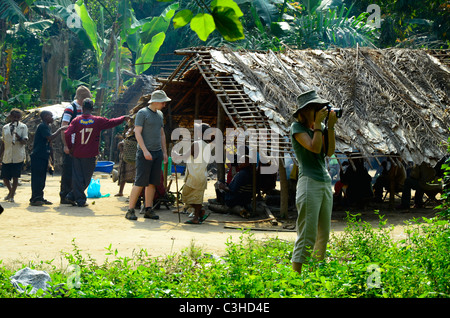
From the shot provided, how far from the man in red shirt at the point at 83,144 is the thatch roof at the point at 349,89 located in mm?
1483

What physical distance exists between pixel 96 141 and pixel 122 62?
58.6ft

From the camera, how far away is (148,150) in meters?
8.59

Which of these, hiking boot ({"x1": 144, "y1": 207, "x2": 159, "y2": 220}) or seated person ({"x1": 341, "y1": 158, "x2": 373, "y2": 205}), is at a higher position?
seated person ({"x1": 341, "y1": 158, "x2": 373, "y2": 205})

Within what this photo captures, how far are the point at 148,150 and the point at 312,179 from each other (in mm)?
4444

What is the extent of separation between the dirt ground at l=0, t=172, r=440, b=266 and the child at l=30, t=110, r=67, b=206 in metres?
0.32

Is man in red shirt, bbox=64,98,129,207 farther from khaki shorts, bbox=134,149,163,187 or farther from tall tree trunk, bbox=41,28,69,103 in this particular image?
tall tree trunk, bbox=41,28,69,103

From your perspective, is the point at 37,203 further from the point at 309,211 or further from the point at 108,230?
the point at 309,211

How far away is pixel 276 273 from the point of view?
3.96 metres

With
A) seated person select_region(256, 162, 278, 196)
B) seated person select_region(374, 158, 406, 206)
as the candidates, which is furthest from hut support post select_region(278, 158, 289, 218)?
seated person select_region(374, 158, 406, 206)

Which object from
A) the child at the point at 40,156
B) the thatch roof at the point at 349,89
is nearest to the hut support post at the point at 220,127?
the thatch roof at the point at 349,89

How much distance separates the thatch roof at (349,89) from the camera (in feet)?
30.1

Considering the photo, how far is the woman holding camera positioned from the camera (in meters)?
4.58

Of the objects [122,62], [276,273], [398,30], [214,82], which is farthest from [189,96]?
[122,62]
